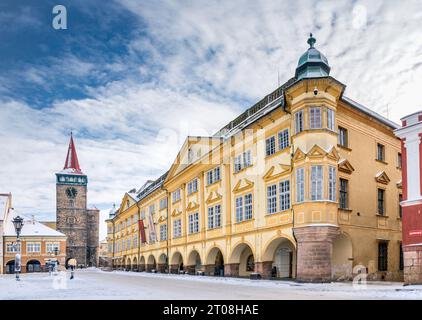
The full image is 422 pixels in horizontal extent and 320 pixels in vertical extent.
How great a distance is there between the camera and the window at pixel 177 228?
4781 centimetres

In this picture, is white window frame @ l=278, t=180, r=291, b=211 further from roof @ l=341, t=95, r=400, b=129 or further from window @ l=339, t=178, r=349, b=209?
roof @ l=341, t=95, r=400, b=129

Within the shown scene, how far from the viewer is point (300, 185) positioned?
27125mm

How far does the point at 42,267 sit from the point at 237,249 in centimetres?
5518

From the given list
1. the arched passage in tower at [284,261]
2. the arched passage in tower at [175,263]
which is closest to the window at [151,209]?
the arched passage in tower at [175,263]

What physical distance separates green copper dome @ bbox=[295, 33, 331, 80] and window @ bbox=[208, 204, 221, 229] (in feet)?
46.6

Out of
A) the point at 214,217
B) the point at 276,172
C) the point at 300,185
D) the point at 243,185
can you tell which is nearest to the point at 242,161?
the point at 243,185

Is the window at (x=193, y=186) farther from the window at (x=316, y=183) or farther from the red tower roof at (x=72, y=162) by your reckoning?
Result: the red tower roof at (x=72, y=162)

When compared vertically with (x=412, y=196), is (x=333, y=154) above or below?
above

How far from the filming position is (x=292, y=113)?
2844 cm

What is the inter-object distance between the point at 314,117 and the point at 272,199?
6.40 m

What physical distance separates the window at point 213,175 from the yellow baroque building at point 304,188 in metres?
0.08

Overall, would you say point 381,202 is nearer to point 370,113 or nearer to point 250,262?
point 370,113
